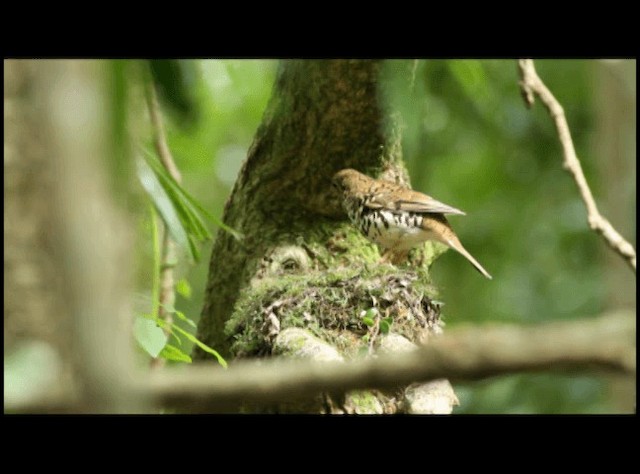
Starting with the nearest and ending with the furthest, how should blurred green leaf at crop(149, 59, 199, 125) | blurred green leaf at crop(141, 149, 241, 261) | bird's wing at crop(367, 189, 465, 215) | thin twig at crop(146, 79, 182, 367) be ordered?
blurred green leaf at crop(149, 59, 199, 125)
blurred green leaf at crop(141, 149, 241, 261)
thin twig at crop(146, 79, 182, 367)
bird's wing at crop(367, 189, 465, 215)

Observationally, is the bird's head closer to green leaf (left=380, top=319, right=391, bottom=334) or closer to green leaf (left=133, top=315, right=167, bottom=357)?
green leaf (left=380, top=319, right=391, bottom=334)

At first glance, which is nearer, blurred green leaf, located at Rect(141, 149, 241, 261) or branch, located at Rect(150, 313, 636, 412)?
branch, located at Rect(150, 313, 636, 412)

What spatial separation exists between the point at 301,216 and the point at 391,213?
0.63 m

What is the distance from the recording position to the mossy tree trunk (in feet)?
13.9

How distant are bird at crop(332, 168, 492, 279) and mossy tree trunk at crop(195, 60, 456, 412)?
9 centimetres

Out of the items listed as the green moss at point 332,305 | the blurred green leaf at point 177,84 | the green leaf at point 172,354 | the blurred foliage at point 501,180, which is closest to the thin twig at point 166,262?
the green moss at point 332,305

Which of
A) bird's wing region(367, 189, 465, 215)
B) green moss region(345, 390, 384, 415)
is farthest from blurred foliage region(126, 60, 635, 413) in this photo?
green moss region(345, 390, 384, 415)

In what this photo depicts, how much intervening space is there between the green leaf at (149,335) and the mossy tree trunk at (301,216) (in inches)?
36.7

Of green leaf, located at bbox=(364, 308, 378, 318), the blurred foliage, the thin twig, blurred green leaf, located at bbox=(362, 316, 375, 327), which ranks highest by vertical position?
the blurred foliage

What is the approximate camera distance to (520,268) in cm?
1153

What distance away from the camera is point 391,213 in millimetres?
5305

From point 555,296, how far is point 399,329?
6.96 metres

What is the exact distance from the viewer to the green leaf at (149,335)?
3104 mm

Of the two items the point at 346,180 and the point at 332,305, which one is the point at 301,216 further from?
the point at 332,305
